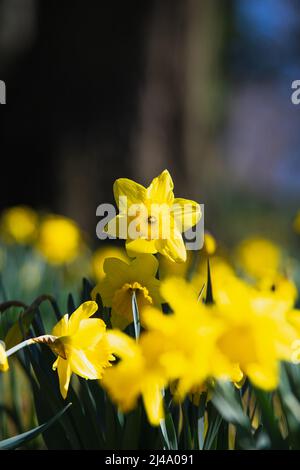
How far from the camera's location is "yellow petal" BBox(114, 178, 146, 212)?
0.97 m

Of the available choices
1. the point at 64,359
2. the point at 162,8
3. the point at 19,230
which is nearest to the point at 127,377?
the point at 64,359

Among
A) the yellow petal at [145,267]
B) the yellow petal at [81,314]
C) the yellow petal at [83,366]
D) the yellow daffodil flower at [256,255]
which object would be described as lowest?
the yellow daffodil flower at [256,255]

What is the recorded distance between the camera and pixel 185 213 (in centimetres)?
96

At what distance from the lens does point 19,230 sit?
267 cm

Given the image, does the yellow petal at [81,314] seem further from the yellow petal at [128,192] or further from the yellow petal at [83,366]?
the yellow petal at [128,192]

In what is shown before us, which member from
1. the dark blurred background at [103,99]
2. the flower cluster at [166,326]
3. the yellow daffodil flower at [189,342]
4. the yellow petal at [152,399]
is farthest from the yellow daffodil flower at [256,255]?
the yellow daffodil flower at [189,342]

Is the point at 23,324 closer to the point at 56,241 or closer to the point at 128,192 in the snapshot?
the point at 128,192

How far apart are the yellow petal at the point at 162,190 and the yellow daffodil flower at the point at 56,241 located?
1382 mm

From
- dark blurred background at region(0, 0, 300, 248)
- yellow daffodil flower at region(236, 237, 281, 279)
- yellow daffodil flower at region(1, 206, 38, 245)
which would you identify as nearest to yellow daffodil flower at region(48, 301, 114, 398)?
yellow daffodil flower at region(236, 237, 281, 279)

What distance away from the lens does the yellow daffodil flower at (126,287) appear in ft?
3.08

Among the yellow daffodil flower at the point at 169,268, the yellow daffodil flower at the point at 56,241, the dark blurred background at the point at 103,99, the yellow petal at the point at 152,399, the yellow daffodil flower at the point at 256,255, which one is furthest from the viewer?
the dark blurred background at the point at 103,99
